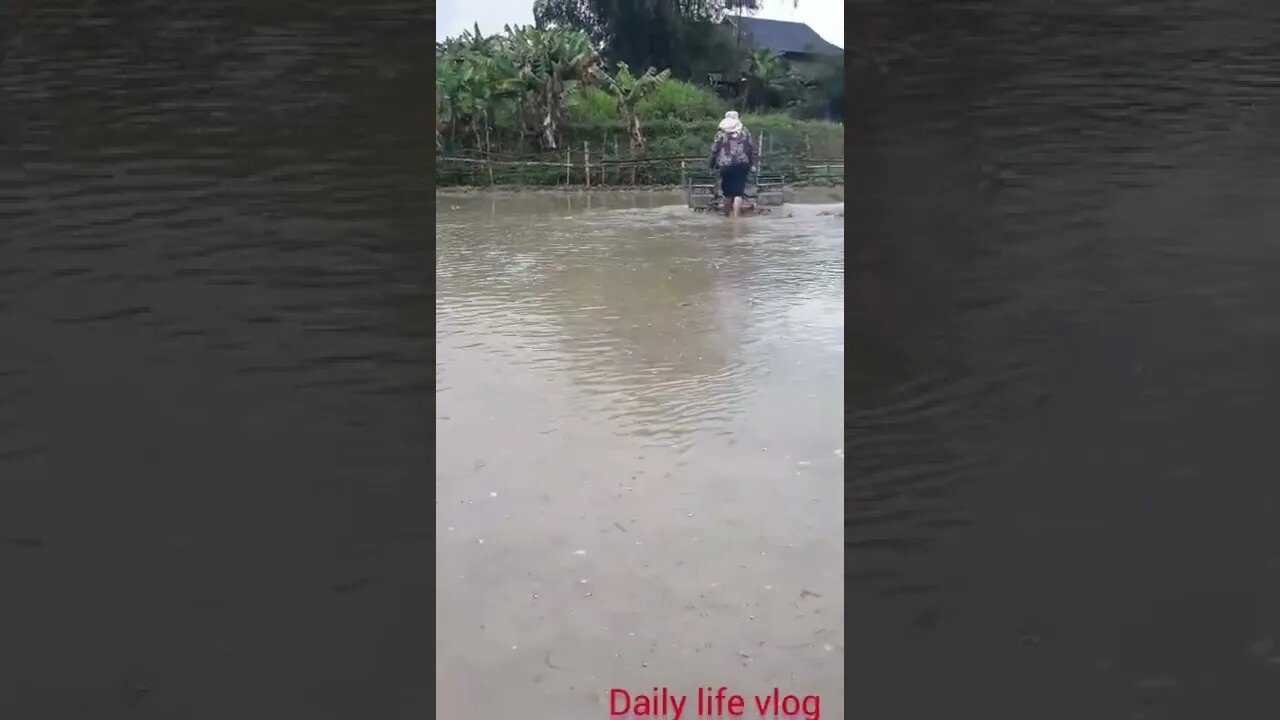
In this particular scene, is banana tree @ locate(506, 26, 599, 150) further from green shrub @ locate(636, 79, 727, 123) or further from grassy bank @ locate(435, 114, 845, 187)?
green shrub @ locate(636, 79, 727, 123)

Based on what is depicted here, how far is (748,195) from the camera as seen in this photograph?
11.2 metres

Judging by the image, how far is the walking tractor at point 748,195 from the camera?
1088 centimetres

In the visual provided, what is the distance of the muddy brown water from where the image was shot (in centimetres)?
206

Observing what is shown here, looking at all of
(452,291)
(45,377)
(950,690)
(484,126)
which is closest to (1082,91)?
(950,690)

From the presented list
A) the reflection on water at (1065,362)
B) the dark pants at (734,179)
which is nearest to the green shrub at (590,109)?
the dark pants at (734,179)

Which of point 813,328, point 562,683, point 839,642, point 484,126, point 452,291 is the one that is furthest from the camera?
point 484,126

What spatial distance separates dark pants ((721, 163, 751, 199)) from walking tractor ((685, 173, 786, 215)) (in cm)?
27

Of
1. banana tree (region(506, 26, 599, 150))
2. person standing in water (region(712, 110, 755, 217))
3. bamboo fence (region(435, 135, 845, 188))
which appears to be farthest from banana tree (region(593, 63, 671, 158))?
person standing in water (region(712, 110, 755, 217))

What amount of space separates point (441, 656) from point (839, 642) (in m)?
0.79

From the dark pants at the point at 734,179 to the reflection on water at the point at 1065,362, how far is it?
9.39 meters

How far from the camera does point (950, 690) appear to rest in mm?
871

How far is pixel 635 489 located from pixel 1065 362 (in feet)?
7.37

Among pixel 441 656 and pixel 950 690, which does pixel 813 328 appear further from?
pixel 950 690

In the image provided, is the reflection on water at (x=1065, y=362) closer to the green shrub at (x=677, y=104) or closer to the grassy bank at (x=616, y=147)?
the grassy bank at (x=616, y=147)
